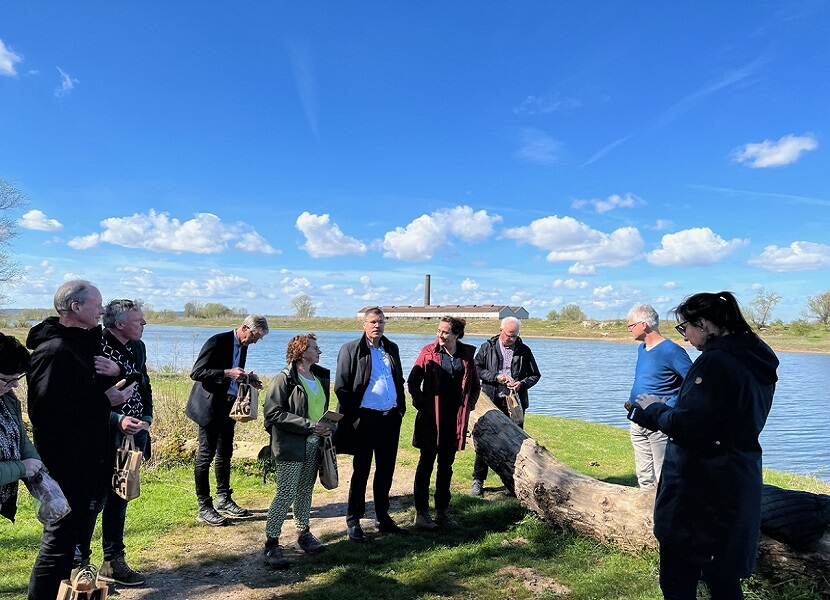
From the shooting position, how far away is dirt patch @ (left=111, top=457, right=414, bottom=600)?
A: 407 cm

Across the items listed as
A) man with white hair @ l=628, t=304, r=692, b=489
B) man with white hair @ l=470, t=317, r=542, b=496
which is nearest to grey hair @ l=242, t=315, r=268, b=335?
man with white hair @ l=470, t=317, r=542, b=496

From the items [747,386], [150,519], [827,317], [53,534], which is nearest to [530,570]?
[747,386]

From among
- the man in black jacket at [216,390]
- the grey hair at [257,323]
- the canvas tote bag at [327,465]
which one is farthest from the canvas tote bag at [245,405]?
the canvas tote bag at [327,465]

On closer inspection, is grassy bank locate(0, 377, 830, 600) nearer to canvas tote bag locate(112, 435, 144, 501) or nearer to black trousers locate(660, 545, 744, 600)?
canvas tote bag locate(112, 435, 144, 501)

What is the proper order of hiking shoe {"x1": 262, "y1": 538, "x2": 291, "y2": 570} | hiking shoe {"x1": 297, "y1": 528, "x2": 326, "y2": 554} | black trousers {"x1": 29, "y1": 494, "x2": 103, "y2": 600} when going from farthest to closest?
hiking shoe {"x1": 297, "y1": 528, "x2": 326, "y2": 554}
hiking shoe {"x1": 262, "y1": 538, "x2": 291, "y2": 570}
black trousers {"x1": 29, "y1": 494, "x2": 103, "y2": 600}

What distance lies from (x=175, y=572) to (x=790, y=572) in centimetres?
427

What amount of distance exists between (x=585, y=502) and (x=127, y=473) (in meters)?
3.47

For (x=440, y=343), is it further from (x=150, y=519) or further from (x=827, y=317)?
(x=827, y=317)

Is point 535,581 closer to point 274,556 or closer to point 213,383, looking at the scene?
point 274,556

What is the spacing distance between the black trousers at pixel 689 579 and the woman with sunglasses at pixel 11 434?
3.05 m

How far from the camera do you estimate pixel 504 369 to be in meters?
6.73

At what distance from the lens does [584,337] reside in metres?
63.4

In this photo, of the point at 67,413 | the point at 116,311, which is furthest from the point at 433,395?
the point at 67,413

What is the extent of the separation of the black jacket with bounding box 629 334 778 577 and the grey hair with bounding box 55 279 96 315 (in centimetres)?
312
